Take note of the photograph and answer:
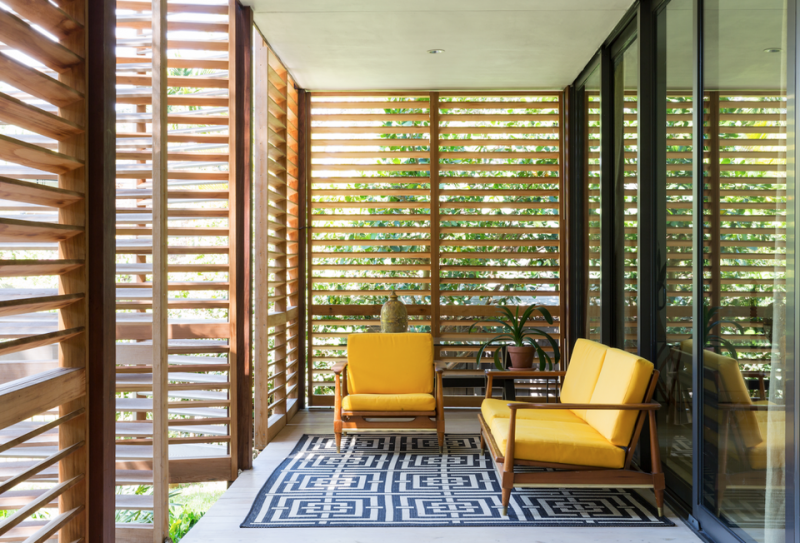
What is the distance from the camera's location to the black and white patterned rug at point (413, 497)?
3.36m

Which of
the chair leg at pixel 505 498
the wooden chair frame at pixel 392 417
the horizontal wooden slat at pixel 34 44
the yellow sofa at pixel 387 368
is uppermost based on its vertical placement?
the horizontal wooden slat at pixel 34 44

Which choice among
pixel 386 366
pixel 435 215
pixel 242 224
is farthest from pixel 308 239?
pixel 242 224

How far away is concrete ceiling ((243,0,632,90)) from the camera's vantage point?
4168 mm

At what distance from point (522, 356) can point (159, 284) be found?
3181 millimetres

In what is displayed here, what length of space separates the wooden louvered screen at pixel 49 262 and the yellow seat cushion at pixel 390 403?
8.10 ft

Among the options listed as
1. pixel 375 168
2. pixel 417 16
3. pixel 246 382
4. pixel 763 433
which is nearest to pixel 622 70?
pixel 417 16

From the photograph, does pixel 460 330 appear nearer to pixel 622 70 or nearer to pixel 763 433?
pixel 622 70

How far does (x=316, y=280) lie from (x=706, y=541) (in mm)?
4084

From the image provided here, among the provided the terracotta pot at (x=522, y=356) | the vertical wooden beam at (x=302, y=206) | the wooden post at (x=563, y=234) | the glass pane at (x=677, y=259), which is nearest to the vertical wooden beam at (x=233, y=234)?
the vertical wooden beam at (x=302, y=206)

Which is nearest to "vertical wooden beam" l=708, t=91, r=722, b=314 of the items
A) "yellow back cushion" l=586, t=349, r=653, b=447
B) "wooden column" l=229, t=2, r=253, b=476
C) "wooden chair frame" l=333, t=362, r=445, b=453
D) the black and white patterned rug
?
"yellow back cushion" l=586, t=349, r=653, b=447

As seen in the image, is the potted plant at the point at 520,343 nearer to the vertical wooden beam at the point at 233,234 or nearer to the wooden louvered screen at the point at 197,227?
the vertical wooden beam at the point at 233,234

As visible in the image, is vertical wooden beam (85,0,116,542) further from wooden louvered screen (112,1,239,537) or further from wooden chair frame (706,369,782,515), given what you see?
wooden chair frame (706,369,782,515)

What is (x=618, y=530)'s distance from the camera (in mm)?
3219

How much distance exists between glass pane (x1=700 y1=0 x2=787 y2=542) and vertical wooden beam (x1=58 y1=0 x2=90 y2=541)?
2536 millimetres
